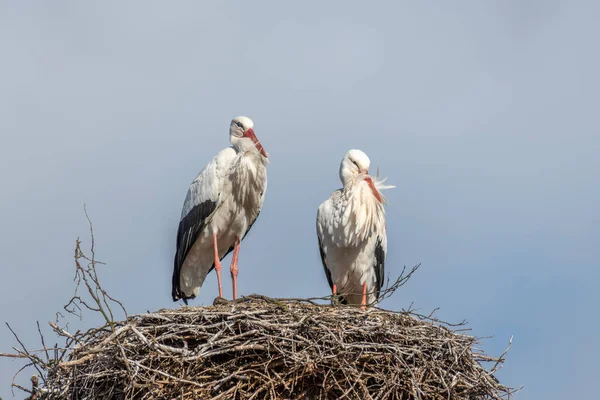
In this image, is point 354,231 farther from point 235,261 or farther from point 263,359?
point 263,359

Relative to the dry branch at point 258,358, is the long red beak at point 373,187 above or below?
above

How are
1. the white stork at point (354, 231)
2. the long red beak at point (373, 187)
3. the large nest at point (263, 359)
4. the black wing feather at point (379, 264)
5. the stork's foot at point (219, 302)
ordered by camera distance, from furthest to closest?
the black wing feather at point (379, 264) → the long red beak at point (373, 187) → the white stork at point (354, 231) → the stork's foot at point (219, 302) → the large nest at point (263, 359)

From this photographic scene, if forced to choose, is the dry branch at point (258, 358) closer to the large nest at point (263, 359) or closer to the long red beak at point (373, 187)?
the large nest at point (263, 359)

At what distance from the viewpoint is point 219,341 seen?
5.96m

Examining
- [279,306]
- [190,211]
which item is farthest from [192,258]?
[279,306]

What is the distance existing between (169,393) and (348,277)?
278 cm

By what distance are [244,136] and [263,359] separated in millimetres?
2919

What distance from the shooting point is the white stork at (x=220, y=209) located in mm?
8305

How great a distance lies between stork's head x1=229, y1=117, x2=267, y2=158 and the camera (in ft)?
27.7

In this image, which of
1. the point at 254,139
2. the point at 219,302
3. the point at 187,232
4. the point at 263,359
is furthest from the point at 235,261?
the point at 263,359

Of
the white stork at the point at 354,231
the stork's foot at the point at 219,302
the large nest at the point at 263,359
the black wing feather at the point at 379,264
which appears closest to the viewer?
the large nest at the point at 263,359

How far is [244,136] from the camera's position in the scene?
8.56m

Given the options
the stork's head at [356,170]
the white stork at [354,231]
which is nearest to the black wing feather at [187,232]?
the white stork at [354,231]

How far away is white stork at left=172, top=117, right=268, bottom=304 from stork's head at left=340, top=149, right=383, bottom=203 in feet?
2.07
